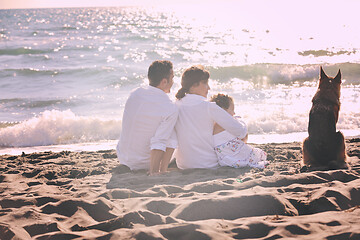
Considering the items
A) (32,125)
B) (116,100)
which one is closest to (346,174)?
(32,125)

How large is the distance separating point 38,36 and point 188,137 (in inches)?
1199

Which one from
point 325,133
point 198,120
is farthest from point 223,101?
point 325,133

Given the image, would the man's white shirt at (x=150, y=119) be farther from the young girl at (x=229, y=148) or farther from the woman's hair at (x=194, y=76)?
the young girl at (x=229, y=148)

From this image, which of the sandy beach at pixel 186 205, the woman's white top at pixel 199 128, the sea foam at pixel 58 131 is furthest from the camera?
the sea foam at pixel 58 131

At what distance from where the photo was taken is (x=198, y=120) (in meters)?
5.02

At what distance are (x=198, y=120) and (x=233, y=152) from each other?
0.69 meters

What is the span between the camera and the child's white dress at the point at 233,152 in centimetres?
516

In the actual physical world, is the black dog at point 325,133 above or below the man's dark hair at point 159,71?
below

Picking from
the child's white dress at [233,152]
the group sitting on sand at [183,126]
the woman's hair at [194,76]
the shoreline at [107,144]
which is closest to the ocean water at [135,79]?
the shoreline at [107,144]

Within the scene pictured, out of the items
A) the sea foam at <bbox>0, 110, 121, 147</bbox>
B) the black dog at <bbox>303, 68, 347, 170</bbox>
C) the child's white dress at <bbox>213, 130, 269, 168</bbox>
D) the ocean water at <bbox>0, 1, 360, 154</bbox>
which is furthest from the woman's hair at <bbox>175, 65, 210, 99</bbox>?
the sea foam at <bbox>0, 110, 121, 147</bbox>

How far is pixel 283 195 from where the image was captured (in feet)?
11.9

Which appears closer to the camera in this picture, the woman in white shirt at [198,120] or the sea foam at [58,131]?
the woman in white shirt at [198,120]

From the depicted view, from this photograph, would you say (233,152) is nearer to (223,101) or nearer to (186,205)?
(223,101)

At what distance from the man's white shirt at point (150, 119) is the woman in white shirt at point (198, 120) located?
16 cm
